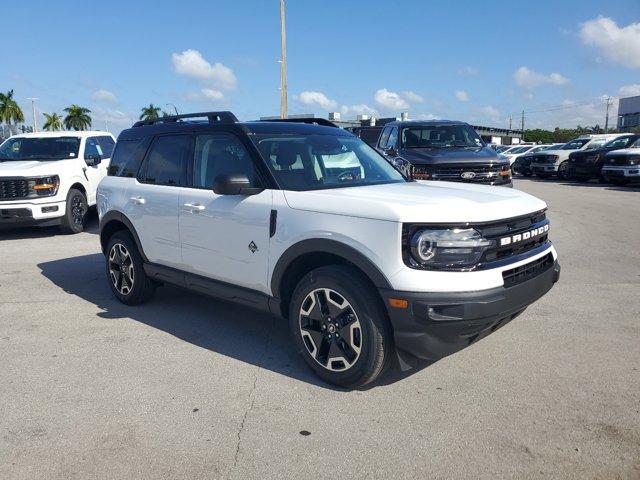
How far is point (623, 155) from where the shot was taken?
687 inches

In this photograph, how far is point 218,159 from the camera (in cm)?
441

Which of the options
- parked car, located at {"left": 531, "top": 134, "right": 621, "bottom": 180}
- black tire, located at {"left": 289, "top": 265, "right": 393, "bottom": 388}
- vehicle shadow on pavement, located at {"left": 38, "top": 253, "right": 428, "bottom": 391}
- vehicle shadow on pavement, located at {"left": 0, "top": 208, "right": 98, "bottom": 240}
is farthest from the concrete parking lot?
parked car, located at {"left": 531, "top": 134, "right": 621, "bottom": 180}

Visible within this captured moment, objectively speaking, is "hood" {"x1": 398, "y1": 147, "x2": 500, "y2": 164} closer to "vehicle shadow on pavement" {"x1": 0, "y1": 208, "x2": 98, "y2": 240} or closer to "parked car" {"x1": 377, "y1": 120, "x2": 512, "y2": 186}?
"parked car" {"x1": 377, "y1": 120, "x2": 512, "y2": 186}

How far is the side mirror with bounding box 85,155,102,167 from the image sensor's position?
1037 centimetres

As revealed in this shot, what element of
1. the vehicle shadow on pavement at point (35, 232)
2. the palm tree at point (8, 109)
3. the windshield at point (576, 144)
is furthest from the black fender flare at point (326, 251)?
the palm tree at point (8, 109)

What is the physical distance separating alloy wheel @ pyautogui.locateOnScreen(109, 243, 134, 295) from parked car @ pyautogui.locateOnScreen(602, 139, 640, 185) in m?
16.9

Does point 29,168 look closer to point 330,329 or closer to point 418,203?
point 330,329

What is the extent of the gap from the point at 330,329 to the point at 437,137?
27.1ft

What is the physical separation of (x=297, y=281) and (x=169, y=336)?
1481 millimetres

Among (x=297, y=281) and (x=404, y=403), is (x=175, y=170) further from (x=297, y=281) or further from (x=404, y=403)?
(x=404, y=403)

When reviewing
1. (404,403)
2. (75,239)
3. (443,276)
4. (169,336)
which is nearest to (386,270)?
(443,276)

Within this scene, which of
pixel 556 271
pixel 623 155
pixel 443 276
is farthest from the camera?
pixel 623 155

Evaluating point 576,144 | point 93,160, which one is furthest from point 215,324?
point 576,144

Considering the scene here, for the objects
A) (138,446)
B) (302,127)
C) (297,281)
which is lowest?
(138,446)
